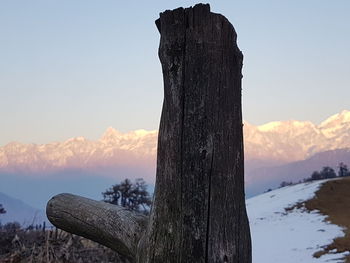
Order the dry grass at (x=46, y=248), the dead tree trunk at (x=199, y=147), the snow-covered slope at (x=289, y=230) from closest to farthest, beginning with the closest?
the dead tree trunk at (x=199, y=147), the dry grass at (x=46, y=248), the snow-covered slope at (x=289, y=230)

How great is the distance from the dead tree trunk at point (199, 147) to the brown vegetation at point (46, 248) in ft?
17.4

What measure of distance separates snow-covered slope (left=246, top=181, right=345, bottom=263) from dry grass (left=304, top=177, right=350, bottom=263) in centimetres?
38

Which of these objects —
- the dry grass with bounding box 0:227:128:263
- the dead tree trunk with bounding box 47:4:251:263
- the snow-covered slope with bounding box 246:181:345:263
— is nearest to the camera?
the dead tree trunk with bounding box 47:4:251:263

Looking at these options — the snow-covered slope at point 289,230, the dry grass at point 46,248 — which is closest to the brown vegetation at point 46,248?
the dry grass at point 46,248

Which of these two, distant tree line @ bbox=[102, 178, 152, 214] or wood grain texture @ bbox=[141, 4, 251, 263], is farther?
distant tree line @ bbox=[102, 178, 152, 214]

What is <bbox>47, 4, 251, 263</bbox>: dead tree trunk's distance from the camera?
6.05 ft

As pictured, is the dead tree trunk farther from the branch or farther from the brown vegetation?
the brown vegetation

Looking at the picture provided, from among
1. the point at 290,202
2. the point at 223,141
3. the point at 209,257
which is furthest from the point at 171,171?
the point at 290,202

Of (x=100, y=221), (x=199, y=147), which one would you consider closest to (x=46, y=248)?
(x=100, y=221)

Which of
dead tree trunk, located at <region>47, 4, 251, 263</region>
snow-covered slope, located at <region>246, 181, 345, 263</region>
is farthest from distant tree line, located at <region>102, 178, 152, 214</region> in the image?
dead tree trunk, located at <region>47, 4, 251, 263</region>

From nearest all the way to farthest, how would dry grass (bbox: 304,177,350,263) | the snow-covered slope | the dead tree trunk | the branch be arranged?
the dead tree trunk
the branch
the snow-covered slope
dry grass (bbox: 304,177,350,263)

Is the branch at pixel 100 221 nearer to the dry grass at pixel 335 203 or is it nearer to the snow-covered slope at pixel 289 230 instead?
the snow-covered slope at pixel 289 230

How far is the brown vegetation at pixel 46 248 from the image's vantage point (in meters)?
7.15

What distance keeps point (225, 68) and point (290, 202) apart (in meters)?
23.2
